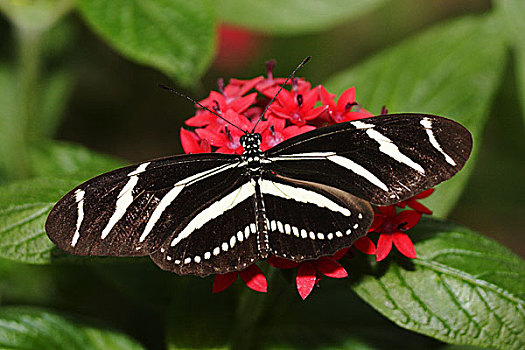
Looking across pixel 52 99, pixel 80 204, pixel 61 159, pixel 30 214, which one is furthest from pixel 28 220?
pixel 52 99

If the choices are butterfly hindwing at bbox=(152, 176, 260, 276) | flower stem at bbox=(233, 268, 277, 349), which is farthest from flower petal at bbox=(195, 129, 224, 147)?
flower stem at bbox=(233, 268, 277, 349)

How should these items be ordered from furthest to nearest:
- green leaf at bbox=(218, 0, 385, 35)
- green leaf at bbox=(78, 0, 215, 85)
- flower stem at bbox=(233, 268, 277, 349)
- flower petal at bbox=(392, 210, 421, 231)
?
green leaf at bbox=(218, 0, 385, 35)
green leaf at bbox=(78, 0, 215, 85)
flower stem at bbox=(233, 268, 277, 349)
flower petal at bbox=(392, 210, 421, 231)

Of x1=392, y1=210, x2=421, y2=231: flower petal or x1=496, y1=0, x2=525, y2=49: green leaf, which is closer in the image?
x1=392, y1=210, x2=421, y2=231: flower petal

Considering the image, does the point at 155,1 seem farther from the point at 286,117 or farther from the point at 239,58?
the point at 239,58

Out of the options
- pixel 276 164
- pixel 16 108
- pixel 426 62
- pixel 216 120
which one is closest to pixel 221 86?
pixel 216 120

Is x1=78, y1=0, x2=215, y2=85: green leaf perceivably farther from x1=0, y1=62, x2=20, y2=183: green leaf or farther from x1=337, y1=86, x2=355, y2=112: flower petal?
x1=0, y1=62, x2=20, y2=183: green leaf

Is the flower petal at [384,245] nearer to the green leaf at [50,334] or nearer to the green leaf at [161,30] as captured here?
the green leaf at [161,30]

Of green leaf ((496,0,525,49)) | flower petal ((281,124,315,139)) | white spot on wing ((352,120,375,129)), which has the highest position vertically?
green leaf ((496,0,525,49))
